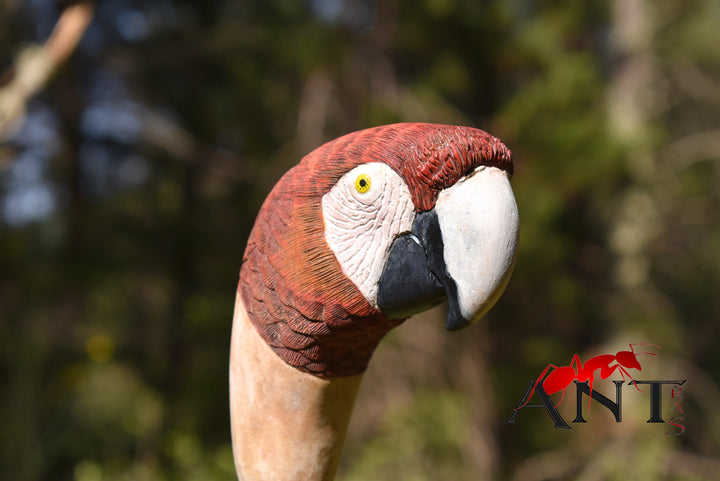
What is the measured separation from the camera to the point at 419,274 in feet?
2.33

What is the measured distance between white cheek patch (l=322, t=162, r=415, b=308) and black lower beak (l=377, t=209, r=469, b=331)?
1 centimetres

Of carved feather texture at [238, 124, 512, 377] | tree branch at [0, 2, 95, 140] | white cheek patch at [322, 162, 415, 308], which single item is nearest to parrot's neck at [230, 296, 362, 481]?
carved feather texture at [238, 124, 512, 377]

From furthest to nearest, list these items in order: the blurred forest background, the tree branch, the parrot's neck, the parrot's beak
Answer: the blurred forest background < the tree branch < the parrot's neck < the parrot's beak

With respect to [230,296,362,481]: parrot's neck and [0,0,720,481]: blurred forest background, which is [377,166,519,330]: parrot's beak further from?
[0,0,720,481]: blurred forest background

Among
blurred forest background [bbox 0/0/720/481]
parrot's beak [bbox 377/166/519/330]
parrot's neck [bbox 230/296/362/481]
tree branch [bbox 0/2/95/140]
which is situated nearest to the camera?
parrot's beak [bbox 377/166/519/330]

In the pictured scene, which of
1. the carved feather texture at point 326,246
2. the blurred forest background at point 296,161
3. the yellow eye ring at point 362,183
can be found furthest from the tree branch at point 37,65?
the yellow eye ring at point 362,183

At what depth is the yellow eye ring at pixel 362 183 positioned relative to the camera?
721 millimetres

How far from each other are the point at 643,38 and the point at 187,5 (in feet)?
9.59

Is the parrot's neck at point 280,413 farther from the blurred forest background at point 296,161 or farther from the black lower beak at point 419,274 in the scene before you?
the blurred forest background at point 296,161

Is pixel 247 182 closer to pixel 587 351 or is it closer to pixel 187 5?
pixel 187 5

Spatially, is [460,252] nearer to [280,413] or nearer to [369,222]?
[369,222]

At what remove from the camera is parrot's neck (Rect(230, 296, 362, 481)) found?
812mm

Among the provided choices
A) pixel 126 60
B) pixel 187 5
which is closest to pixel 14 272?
pixel 126 60

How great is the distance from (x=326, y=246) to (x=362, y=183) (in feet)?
0.34
